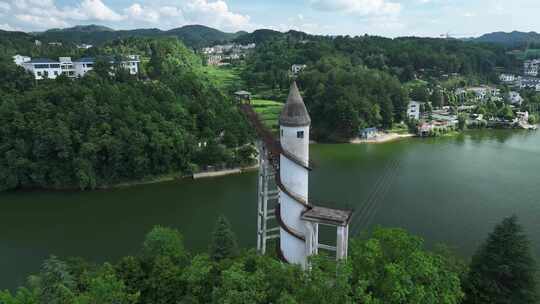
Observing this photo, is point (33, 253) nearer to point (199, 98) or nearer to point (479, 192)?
point (199, 98)

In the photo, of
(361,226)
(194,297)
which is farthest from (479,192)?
(194,297)

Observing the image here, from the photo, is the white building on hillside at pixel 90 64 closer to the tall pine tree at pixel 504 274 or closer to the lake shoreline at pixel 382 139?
the lake shoreline at pixel 382 139

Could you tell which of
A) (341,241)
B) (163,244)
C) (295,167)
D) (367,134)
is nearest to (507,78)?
(367,134)

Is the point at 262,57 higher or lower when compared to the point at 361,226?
higher

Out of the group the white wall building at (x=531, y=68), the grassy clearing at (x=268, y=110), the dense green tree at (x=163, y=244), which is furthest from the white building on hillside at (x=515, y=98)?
the dense green tree at (x=163, y=244)

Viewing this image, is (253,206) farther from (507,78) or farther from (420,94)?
(507,78)

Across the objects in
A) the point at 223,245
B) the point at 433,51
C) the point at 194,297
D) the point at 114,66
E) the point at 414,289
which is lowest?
the point at 223,245
